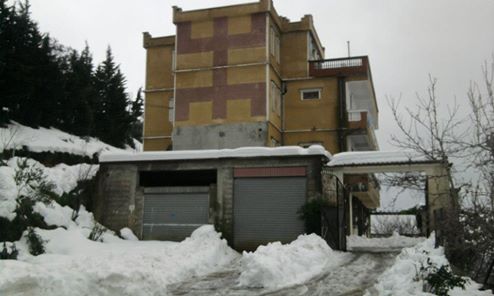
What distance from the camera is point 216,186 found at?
2262 centimetres

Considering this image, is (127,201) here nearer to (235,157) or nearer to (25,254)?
(235,157)

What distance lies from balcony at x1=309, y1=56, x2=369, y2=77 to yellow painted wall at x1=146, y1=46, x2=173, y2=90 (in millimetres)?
9515

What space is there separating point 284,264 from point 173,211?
32.4ft

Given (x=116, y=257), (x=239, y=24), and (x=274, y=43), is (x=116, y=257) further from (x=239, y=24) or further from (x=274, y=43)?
(x=274, y=43)

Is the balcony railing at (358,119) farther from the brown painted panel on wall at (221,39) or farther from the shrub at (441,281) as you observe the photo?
the shrub at (441,281)

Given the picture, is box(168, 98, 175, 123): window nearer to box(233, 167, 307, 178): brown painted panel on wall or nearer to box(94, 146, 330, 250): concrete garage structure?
box(94, 146, 330, 250): concrete garage structure

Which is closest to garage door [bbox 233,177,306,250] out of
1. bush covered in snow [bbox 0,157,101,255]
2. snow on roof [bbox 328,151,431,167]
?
snow on roof [bbox 328,151,431,167]

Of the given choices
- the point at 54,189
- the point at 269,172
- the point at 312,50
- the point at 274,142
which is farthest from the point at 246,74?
the point at 54,189

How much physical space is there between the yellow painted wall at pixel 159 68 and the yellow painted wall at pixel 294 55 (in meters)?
7.64

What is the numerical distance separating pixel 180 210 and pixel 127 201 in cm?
245

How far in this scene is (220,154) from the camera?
2253 cm

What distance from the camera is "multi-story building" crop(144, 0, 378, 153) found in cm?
3184

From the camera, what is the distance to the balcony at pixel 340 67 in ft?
108

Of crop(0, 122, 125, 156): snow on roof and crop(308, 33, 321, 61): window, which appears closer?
crop(0, 122, 125, 156): snow on roof
